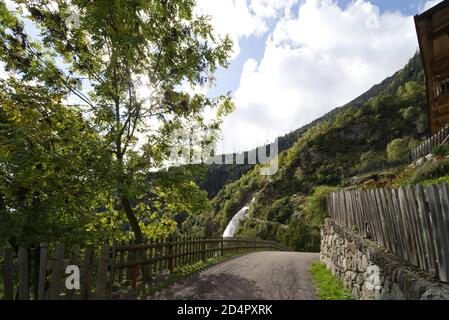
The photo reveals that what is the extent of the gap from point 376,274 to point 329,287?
3428mm

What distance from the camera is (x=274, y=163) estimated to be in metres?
110

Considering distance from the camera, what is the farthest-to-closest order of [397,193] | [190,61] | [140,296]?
1. [190,61]
2. [140,296]
3. [397,193]

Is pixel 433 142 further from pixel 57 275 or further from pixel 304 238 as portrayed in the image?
pixel 304 238

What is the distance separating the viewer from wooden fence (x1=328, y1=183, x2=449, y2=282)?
4129mm

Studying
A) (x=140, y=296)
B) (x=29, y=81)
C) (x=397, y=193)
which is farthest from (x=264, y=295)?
(x=29, y=81)

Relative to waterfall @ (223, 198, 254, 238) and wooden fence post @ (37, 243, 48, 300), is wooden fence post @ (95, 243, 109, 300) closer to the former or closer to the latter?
wooden fence post @ (37, 243, 48, 300)

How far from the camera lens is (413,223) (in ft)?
16.0

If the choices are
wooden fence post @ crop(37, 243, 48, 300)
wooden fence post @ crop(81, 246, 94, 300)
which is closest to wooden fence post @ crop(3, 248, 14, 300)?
wooden fence post @ crop(37, 243, 48, 300)

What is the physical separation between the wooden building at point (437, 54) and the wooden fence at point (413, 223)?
14909mm

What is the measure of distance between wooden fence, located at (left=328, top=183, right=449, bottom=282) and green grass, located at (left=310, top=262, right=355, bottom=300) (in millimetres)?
1660

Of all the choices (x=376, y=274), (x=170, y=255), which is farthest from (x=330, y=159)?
(x=376, y=274)

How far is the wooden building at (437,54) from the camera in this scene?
17.5 meters

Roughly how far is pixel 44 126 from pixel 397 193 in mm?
8906

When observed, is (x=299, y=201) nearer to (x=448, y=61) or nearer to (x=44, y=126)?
(x=448, y=61)
